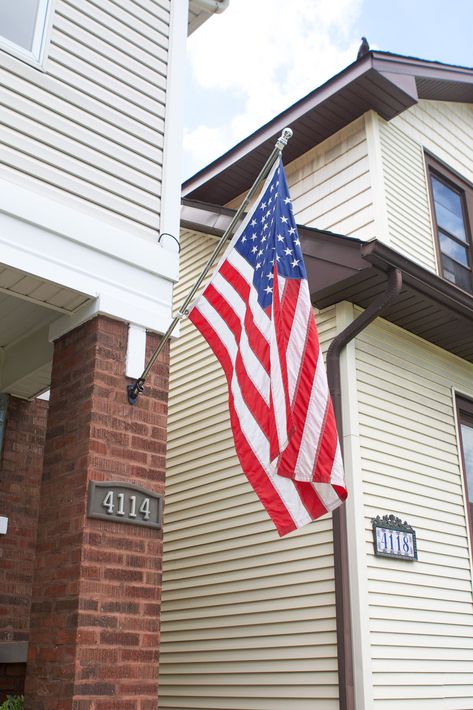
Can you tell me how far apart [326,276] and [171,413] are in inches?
110

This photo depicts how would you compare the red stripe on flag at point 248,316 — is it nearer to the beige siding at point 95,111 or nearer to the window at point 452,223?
the beige siding at point 95,111

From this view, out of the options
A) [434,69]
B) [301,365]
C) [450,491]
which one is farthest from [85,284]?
[434,69]

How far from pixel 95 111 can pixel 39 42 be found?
0.54 meters

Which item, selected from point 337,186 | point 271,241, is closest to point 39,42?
point 271,241

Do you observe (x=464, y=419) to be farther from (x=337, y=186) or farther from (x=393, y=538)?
(x=337, y=186)

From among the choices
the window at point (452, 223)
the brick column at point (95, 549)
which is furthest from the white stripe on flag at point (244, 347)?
the window at point (452, 223)

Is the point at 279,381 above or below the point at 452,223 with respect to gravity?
below

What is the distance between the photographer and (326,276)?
22.5 ft

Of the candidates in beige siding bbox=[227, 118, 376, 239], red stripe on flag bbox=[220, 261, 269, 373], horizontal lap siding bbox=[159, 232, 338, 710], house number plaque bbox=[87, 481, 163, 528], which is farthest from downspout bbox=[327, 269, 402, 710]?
red stripe on flag bbox=[220, 261, 269, 373]

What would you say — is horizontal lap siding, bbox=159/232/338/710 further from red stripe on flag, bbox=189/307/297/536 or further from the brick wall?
red stripe on flag, bbox=189/307/297/536

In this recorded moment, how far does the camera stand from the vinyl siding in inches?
313

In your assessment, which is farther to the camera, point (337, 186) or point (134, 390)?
point (337, 186)

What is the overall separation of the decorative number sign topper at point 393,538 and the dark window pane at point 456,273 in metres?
3.10

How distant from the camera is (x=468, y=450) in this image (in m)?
7.92
